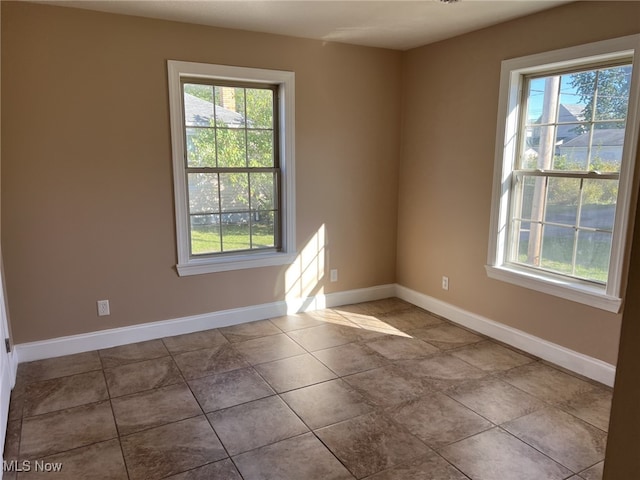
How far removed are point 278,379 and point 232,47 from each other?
2.54 m

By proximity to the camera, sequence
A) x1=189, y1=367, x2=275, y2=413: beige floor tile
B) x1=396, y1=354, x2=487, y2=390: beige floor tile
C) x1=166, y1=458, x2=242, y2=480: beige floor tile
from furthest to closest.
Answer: x1=396, y1=354, x2=487, y2=390: beige floor tile < x1=189, y1=367, x2=275, y2=413: beige floor tile < x1=166, y1=458, x2=242, y2=480: beige floor tile

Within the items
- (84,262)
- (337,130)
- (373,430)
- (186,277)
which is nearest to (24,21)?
(84,262)

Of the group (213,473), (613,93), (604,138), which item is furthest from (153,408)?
(613,93)

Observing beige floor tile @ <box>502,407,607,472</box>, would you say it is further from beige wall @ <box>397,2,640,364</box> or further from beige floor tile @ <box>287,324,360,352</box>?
beige floor tile @ <box>287,324,360,352</box>

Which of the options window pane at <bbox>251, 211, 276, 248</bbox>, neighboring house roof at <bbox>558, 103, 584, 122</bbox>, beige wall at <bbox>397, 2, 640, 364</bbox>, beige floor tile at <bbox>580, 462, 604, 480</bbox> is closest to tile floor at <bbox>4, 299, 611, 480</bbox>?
beige floor tile at <bbox>580, 462, 604, 480</bbox>

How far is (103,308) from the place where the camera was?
337 centimetres

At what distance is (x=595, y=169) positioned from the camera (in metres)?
2.91

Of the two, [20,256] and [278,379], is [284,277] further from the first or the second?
[20,256]

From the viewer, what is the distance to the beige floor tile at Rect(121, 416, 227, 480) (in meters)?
2.10

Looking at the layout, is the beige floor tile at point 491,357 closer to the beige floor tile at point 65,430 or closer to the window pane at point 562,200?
the window pane at point 562,200

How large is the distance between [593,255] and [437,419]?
1.53 meters

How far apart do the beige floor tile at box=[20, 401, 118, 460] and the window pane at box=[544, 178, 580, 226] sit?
3.11 meters

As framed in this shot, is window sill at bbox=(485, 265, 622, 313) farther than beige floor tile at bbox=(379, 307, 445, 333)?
No

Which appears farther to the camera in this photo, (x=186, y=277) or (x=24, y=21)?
(x=186, y=277)
